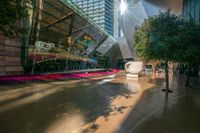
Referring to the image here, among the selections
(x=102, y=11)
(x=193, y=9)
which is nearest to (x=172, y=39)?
(x=193, y=9)

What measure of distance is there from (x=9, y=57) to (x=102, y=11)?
61.5 m

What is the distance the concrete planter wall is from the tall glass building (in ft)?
167

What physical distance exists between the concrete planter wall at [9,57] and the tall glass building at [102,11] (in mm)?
50953

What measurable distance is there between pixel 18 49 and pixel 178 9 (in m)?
28.8

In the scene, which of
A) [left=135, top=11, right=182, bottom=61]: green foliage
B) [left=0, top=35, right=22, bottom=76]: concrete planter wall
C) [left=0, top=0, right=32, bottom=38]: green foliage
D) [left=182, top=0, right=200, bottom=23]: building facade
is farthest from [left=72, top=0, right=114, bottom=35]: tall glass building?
[left=0, top=0, right=32, bottom=38]: green foliage

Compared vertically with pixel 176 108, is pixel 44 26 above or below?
above

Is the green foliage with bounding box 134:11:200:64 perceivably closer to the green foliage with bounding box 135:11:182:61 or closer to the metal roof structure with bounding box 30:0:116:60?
the green foliage with bounding box 135:11:182:61

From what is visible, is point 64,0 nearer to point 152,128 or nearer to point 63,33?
point 63,33

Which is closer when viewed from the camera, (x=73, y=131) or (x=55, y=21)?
(x=73, y=131)

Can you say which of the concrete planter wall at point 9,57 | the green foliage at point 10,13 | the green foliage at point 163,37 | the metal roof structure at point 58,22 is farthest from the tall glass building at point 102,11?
the green foliage at point 10,13

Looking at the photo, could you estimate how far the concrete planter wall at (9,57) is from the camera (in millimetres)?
11055

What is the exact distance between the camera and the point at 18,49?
12.4 meters

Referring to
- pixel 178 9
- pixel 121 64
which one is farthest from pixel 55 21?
pixel 121 64

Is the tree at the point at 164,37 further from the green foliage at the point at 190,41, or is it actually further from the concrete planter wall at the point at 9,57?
the concrete planter wall at the point at 9,57
